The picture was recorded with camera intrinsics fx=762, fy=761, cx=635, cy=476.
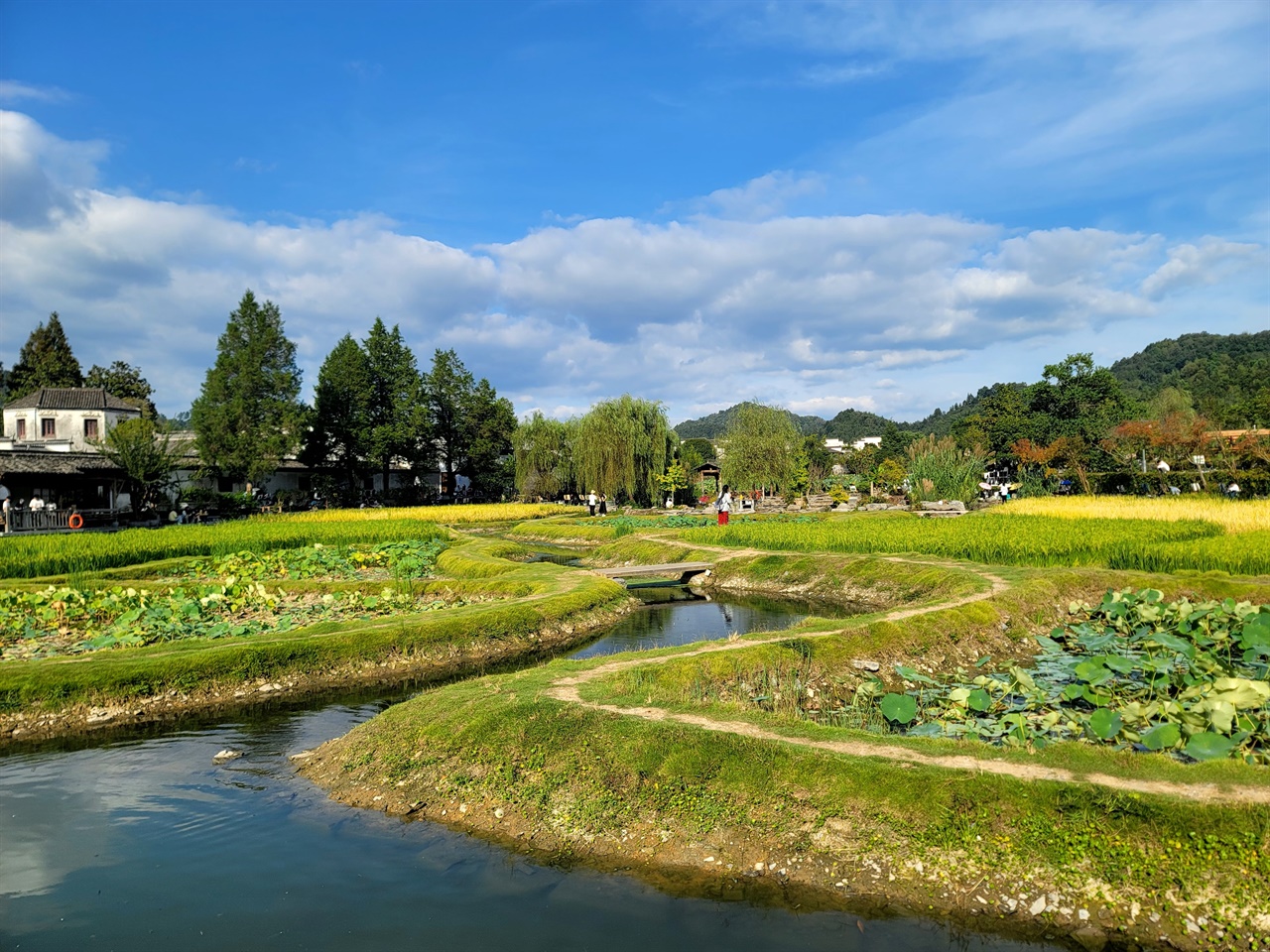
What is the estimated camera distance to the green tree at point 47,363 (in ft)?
212

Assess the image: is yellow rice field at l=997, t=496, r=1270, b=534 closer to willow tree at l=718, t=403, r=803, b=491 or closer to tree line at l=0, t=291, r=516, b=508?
willow tree at l=718, t=403, r=803, b=491

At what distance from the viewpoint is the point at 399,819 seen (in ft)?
27.5

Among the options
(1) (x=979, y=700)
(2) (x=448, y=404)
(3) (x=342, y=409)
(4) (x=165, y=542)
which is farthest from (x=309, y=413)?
(1) (x=979, y=700)

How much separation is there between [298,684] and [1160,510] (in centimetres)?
2968

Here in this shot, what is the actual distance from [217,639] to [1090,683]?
14856 mm

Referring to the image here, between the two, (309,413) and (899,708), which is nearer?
(899,708)

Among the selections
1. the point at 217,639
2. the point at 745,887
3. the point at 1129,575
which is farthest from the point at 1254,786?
the point at 217,639

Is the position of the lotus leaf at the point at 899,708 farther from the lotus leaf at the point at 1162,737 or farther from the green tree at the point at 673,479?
the green tree at the point at 673,479

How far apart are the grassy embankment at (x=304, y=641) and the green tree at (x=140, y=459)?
16268 mm

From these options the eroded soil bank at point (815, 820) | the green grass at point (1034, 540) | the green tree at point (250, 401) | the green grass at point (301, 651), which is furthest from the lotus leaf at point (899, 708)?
the green tree at point (250, 401)

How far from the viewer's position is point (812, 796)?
7453 millimetres

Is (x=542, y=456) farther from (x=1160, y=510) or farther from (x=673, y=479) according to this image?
(x=1160, y=510)

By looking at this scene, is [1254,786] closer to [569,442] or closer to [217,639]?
[217,639]

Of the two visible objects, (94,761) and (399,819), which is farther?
(94,761)
